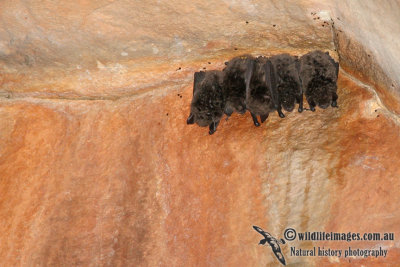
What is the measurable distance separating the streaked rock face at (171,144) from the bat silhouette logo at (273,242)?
6 centimetres

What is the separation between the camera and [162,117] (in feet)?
17.1

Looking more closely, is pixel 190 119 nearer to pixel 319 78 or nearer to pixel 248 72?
pixel 248 72

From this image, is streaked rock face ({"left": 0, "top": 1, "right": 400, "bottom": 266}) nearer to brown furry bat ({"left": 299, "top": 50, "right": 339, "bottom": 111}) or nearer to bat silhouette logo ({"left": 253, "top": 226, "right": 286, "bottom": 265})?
bat silhouette logo ({"left": 253, "top": 226, "right": 286, "bottom": 265})

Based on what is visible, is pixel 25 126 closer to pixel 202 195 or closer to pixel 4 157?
pixel 4 157

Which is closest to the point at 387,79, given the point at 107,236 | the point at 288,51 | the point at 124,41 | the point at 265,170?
the point at 288,51

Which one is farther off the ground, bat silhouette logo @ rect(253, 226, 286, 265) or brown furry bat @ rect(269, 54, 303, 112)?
brown furry bat @ rect(269, 54, 303, 112)

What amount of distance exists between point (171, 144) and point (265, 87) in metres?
1.21

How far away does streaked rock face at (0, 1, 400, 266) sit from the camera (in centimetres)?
453

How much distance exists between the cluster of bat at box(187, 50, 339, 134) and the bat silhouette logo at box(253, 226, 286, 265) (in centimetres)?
120

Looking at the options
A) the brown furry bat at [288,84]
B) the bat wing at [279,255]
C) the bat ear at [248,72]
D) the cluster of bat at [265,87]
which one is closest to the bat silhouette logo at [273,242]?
the bat wing at [279,255]

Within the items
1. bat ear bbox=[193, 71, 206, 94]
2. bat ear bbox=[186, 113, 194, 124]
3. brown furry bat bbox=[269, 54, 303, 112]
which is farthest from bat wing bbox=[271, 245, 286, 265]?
bat ear bbox=[193, 71, 206, 94]

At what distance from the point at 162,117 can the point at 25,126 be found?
151 cm

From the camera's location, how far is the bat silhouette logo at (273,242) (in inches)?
174

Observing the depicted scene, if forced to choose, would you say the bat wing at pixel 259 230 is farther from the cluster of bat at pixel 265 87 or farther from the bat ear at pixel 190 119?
the bat ear at pixel 190 119
